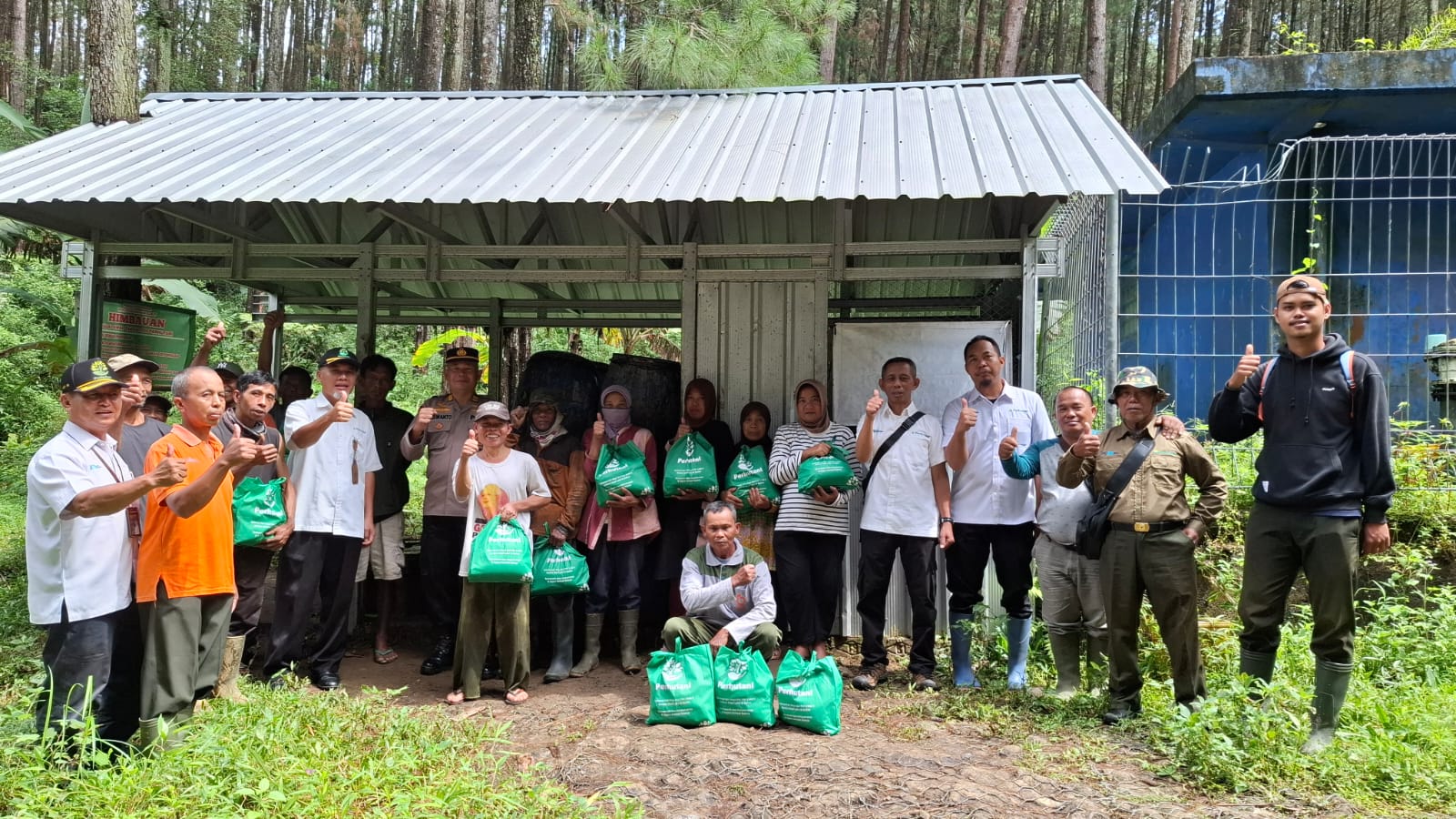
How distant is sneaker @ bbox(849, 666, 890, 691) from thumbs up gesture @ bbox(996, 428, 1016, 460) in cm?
143

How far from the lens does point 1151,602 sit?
457 centimetres

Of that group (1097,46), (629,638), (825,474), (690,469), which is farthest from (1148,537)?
(1097,46)

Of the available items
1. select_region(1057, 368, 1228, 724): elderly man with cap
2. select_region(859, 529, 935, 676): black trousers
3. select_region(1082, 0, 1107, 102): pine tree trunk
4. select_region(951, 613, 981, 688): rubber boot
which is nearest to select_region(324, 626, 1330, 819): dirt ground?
select_region(859, 529, 935, 676): black trousers

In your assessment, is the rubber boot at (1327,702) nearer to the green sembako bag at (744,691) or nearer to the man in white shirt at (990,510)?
the man in white shirt at (990,510)

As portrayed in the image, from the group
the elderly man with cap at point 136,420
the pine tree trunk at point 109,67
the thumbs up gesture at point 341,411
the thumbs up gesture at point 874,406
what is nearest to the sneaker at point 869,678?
the thumbs up gesture at point 874,406

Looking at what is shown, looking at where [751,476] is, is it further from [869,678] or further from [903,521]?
[869,678]

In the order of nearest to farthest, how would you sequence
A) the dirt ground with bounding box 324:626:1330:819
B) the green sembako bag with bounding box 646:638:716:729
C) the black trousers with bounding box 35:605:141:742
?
1. the black trousers with bounding box 35:605:141:742
2. the dirt ground with bounding box 324:626:1330:819
3. the green sembako bag with bounding box 646:638:716:729

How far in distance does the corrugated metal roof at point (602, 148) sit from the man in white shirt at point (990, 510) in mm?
1127

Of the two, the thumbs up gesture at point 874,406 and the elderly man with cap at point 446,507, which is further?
the elderly man with cap at point 446,507

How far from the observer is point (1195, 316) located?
7816mm

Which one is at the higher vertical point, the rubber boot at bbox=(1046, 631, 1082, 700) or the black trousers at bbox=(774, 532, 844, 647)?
the black trousers at bbox=(774, 532, 844, 647)

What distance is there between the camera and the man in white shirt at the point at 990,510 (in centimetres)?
528

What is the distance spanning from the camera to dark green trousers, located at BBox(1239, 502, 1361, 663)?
13.1 ft

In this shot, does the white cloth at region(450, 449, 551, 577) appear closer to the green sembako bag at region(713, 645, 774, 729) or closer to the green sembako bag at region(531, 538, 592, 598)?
the green sembako bag at region(531, 538, 592, 598)
